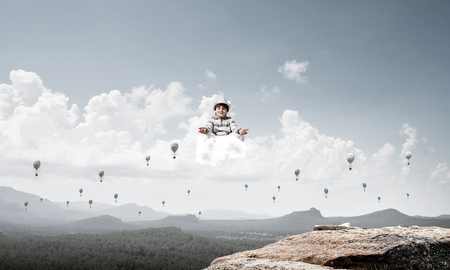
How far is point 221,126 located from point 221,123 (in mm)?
164

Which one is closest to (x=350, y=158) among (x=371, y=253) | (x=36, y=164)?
(x=371, y=253)

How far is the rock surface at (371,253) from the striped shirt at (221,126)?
5639 mm

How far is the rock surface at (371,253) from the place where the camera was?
433 inches

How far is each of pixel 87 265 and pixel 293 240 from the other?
6812 inches

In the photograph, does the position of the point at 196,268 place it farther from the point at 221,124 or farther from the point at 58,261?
the point at 221,124

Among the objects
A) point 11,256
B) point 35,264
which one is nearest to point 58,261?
point 35,264

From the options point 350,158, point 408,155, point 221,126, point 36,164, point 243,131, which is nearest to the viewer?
point 243,131

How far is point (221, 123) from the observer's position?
14.0m

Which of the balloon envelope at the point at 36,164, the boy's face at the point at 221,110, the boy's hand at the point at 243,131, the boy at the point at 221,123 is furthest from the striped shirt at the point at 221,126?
the balloon envelope at the point at 36,164

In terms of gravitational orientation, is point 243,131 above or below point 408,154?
below

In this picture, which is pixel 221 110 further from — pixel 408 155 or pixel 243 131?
pixel 408 155

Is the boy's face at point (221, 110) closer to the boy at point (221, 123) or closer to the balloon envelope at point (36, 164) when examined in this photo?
the boy at point (221, 123)

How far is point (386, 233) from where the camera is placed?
12172mm

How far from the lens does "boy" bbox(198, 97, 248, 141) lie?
537 inches
